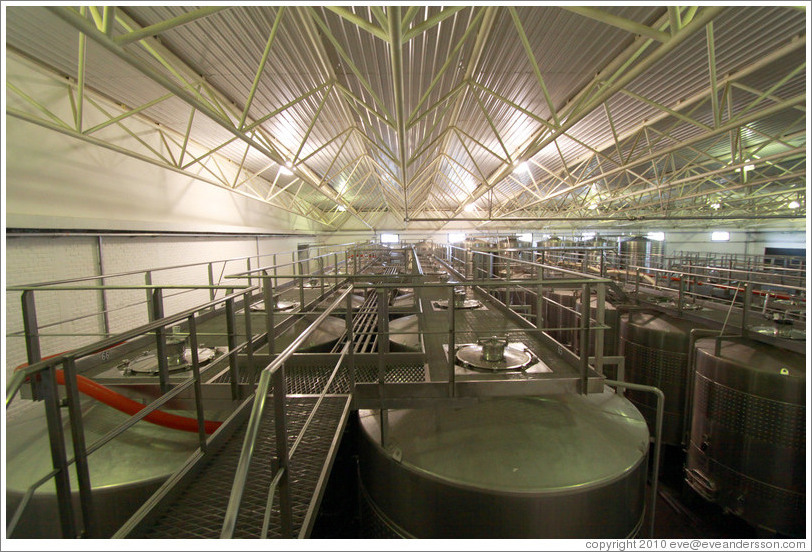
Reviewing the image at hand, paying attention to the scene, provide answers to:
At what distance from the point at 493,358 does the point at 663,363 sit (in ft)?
16.1

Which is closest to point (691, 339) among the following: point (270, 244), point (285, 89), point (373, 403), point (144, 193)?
point (373, 403)

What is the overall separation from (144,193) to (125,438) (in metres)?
7.52

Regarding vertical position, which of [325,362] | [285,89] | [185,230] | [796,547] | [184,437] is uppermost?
[285,89]

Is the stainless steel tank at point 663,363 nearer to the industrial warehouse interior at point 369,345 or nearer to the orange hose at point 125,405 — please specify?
the industrial warehouse interior at point 369,345

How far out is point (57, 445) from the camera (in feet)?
4.83

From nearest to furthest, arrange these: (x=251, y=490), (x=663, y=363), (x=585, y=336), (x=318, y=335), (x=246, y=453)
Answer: (x=246, y=453) → (x=251, y=490) → (x=585, y=336) → (x=318, y=335) → (x=663, y=363)

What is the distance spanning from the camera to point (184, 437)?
2.81 metres

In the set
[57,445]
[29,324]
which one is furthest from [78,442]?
[29,324]

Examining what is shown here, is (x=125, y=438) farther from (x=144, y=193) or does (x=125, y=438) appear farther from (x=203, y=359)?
(x=144, y=193)

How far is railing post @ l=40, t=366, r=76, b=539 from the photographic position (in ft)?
4.81

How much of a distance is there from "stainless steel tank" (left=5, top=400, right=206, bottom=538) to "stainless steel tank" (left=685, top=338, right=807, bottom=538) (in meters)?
6.77

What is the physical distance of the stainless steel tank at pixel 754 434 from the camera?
156 inches

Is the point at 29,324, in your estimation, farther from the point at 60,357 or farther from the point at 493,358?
the point at 493,358

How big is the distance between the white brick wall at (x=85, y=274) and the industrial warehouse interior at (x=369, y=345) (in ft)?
0.18
